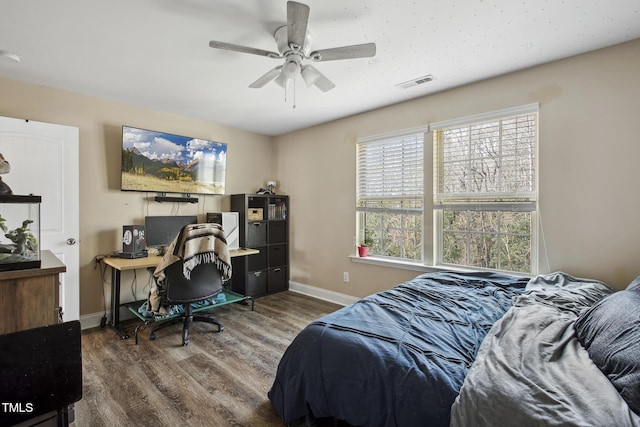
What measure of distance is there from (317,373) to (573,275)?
89.2 inches

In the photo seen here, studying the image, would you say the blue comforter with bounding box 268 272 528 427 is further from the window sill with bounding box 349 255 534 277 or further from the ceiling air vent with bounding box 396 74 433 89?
the ceiling air vent with bounding box 396 74 433 89

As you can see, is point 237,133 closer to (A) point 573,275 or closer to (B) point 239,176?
(B) point 239,176

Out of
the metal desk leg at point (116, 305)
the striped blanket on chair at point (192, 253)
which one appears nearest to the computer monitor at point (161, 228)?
the metal desk leg at point (116, 305)

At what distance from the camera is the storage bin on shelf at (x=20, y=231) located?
4.41ft

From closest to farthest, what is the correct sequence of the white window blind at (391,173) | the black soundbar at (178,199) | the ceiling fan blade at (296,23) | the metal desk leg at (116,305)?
1. the ceiling fan blade at (296,23)
2. the metal desk leg at (116,305)
3. the white window blind at (391,173)
4. the black soundbar at (178,199)

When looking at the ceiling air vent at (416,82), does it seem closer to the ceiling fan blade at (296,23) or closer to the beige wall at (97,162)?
the ceiling fan blade at (296,23)

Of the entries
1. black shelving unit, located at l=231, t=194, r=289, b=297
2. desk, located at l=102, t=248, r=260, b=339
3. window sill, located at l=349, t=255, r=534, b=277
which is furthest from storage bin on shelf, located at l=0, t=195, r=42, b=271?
window sill, located at l=349, t=255, r=534, b=277

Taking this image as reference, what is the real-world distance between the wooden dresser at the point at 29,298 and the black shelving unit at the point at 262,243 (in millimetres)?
2674

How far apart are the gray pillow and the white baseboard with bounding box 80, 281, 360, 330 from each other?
8.81ft

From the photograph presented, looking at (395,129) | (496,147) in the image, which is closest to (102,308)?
(395,129)

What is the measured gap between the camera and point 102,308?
3.27 metres

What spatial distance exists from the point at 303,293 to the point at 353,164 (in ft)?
6.73

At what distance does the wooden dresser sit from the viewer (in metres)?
1.28

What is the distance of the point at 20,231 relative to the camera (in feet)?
4.72
